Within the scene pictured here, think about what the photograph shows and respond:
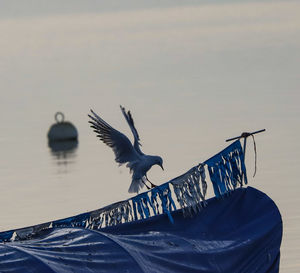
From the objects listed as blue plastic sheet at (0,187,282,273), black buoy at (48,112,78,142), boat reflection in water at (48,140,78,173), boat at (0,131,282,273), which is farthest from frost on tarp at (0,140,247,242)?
black buoy at (48,112,78,142)

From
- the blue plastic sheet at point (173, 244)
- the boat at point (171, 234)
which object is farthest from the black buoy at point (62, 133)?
the blue plastic sheet at point (173, 244)

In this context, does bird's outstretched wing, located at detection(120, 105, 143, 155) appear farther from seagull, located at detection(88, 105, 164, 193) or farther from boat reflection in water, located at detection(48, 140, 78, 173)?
boat reflection in water, located at detection(48, 140, 78, 173)

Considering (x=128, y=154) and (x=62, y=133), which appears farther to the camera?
(x=62, y=133)

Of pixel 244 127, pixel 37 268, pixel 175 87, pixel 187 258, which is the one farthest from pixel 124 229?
pixel 175 87

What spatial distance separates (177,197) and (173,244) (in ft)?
3.75

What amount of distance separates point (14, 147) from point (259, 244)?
109 ft

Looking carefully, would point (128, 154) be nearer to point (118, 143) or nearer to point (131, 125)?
point (118, 143)

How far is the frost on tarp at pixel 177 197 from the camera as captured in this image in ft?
70.3

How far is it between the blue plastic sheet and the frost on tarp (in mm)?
131

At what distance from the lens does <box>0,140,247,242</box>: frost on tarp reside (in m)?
21.4

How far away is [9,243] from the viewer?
19422mm

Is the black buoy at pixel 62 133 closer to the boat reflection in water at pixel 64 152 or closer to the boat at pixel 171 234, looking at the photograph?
the boat reflection in water at pixel 64 152

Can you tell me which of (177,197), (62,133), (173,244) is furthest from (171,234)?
(62,133)

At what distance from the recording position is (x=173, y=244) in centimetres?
2069
